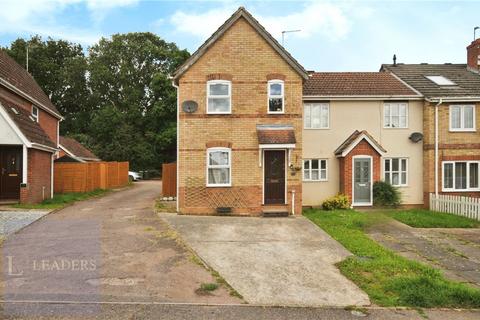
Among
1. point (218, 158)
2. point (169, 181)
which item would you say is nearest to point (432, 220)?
point (218, 158)

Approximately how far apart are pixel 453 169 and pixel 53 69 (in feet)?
170

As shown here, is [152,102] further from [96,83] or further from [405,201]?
[405,201]

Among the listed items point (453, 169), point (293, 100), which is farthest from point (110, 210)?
point (453, 169)

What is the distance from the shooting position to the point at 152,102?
5319 centimetres

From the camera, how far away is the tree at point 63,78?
53625 mm

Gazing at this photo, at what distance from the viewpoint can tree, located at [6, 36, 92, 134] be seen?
176 ft

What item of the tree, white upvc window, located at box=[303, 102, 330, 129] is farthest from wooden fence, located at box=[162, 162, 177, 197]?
the tree

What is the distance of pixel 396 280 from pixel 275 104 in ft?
31.7

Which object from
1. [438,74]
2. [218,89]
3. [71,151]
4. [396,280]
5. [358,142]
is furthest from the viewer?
[71,151]

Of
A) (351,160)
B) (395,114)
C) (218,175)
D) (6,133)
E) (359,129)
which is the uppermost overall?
(395,114)

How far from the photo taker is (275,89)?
1617cm

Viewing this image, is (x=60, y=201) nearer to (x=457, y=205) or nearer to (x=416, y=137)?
(x=416, y=137)

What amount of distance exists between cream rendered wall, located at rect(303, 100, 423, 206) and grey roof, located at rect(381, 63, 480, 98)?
3.86 feet

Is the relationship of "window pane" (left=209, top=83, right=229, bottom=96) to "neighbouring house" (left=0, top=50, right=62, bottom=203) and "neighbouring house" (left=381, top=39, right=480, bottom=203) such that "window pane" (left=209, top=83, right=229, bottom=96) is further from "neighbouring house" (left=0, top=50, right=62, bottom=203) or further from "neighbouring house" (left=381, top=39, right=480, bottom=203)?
"neighbouring house" (left=381, top=39, right=480, bottom=203)
